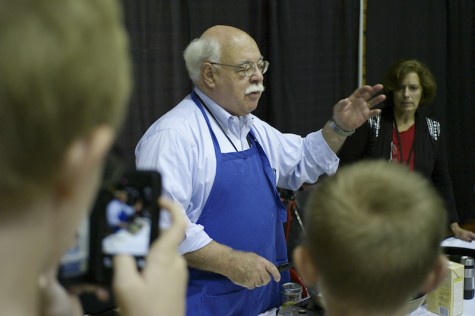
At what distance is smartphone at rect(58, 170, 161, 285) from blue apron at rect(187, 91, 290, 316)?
1.13 meters

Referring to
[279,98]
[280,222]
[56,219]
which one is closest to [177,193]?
[280,222]

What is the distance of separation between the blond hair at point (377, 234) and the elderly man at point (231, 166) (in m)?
0.85

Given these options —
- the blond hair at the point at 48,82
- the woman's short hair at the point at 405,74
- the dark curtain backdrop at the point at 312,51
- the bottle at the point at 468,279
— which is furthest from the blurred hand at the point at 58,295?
the woman's short hair at the point at 405,74

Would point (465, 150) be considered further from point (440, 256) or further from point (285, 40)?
point (440, 256)

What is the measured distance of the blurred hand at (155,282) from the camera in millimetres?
565

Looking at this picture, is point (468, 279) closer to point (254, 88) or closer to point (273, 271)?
point (273, 271)

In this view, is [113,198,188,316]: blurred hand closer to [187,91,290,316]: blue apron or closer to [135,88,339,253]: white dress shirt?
[135,88,339,253]: white dress shirt

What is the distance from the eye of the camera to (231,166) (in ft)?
6.12

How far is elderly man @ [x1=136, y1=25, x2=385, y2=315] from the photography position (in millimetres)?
1701

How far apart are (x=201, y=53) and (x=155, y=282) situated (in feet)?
5.25

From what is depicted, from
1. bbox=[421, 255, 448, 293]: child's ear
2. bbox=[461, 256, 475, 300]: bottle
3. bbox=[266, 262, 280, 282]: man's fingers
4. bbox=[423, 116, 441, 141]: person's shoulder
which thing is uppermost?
bbox=[421, 255, 448, 293]: child's ear

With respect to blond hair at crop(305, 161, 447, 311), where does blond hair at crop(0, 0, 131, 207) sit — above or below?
above

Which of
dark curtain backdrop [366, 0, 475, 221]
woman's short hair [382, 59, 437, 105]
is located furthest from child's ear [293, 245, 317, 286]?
dark curtain backdrop [366, 0, 475, 221]

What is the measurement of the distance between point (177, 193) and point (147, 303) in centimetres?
113
